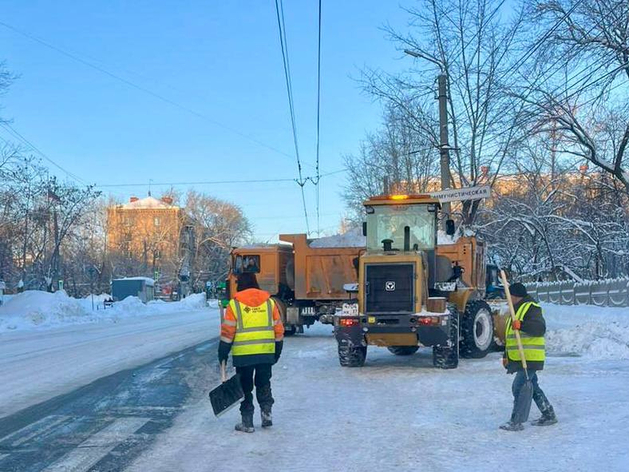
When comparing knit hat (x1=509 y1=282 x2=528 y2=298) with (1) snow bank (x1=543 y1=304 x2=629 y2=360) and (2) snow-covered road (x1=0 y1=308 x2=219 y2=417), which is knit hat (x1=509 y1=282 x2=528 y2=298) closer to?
(1) snow bank (x1=543 y1=304 x2=629 y2=360)

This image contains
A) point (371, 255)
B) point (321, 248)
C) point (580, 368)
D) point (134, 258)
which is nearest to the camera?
point (580, 368)

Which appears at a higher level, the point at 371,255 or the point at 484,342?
the point at 371,255

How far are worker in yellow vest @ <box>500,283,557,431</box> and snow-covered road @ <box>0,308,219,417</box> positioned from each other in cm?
618

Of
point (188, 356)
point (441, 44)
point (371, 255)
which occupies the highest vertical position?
point (441, 44)

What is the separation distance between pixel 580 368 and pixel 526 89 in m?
10.1

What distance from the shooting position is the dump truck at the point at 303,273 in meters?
19.0

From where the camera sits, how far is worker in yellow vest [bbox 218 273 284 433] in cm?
749

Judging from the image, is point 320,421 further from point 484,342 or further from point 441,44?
point 441,44

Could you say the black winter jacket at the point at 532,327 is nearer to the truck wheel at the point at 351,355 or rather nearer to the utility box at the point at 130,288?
the truck wheel at the point at 351,355

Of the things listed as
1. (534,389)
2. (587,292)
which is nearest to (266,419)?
(534,389)

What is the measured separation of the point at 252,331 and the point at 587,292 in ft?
84.0

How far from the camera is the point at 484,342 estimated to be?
14.5m

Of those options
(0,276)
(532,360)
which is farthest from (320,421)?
(0,276)

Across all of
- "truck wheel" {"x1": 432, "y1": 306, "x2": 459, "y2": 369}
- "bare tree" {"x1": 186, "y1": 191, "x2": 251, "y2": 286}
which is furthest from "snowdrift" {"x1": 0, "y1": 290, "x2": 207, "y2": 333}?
"bare tree" {"x1": 186, "y1": 191, "x2": 251, "y2": 286}
